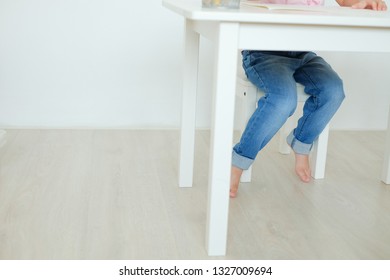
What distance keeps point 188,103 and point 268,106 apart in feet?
0.92

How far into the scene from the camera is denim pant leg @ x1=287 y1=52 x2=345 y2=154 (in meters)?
1.79

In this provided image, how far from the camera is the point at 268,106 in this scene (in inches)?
64.9

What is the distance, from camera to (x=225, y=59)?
1.25 meters

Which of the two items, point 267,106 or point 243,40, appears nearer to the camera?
point 243,40

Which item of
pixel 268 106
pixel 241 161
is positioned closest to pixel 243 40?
pixel 268 106

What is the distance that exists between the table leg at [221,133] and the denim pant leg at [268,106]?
1.22 feet

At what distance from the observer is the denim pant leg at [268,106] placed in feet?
5.40

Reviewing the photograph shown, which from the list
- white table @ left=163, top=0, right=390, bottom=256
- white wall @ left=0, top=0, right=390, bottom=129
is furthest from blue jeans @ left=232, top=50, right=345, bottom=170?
white wall @ left=0, top=0, right=390, bottom=129

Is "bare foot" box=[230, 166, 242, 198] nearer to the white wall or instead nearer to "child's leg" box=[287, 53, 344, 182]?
"child's leg" box=[287, 53, 344, 182]

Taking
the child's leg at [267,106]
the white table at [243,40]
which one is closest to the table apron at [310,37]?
the white table at [243,40]

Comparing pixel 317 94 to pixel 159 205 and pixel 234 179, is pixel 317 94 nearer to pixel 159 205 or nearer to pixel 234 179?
pixel 234 179

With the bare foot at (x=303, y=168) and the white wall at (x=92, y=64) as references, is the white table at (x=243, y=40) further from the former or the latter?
the white wall at (x=92, y=64)

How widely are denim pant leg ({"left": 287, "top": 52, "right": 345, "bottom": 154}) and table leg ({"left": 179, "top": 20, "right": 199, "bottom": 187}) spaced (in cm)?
33

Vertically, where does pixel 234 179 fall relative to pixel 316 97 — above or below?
below
